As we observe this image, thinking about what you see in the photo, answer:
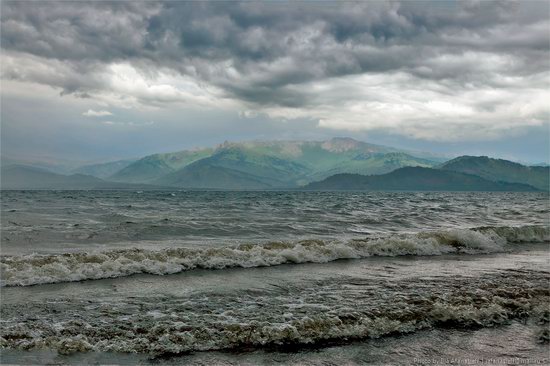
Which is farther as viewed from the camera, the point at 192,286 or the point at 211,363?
the point at 192,286

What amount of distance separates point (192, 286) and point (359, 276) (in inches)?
231

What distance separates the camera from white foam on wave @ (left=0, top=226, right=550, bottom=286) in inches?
549

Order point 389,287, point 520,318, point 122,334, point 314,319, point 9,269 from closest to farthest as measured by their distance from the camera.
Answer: point 122,334
point 314,319
point 520,318
point 389,287
point 9,269

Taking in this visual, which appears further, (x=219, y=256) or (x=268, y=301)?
(x=219, y=256)

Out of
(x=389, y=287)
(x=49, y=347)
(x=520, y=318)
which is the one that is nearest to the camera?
(x=49, y=347)

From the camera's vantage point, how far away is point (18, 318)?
9289mm

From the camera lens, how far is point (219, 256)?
55.9 ft

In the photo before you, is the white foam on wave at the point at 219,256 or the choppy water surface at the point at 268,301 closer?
the choppy water surface at the point at 268,301

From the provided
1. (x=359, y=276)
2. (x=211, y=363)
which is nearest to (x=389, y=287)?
(x=359, y=276)

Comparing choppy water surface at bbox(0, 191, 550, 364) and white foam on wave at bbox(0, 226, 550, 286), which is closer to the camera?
choppy water surface at bbox(0, 191, 550, 364)

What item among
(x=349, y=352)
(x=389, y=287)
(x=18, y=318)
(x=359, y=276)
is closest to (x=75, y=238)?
(x=18, y=318)

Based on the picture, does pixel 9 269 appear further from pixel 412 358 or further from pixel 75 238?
pixel 412 358

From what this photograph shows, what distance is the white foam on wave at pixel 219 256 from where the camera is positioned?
13.9m

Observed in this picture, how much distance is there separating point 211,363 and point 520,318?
779 cm
